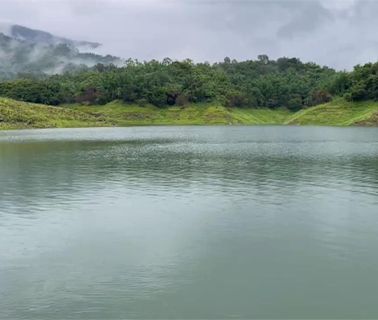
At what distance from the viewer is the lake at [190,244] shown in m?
19.9

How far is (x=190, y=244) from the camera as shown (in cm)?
2805

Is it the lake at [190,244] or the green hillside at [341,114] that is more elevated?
the green hillside at [341,114]

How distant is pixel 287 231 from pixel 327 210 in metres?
Answer: 7.22

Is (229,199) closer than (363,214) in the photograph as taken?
No

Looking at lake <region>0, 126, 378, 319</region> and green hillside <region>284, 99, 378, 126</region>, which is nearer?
lake <region>0, 126, 378, 319</region>

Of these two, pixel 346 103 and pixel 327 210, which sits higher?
pixel 346 103

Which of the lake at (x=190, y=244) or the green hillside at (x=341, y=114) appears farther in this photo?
the green hillside at (x=341, y=114)

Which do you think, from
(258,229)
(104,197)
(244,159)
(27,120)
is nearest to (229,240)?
(258,229)

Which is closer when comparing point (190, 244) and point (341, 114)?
point (190, 244)

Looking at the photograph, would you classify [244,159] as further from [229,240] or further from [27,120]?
[27,120]

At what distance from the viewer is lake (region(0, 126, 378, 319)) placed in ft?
65.2

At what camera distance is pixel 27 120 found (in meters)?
190

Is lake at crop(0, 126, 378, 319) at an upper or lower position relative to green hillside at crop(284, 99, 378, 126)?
lower

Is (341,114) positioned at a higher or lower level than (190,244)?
higher
